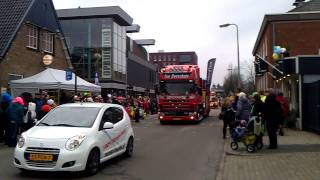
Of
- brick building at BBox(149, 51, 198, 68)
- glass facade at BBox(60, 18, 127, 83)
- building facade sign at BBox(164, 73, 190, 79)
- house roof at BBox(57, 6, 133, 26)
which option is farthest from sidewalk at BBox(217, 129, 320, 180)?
brick building at BBox(149, 51, 198, 68)

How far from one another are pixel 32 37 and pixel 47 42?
2.05m


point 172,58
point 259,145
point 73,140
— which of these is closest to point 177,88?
point 259,145

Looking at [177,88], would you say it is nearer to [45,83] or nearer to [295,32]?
[45,83]

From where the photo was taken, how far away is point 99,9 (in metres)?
55.8

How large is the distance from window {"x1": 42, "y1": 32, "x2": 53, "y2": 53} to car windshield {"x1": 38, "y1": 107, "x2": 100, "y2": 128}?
19498 millimetres

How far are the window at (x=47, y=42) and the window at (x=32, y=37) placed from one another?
886 mm

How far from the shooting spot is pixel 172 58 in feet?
510

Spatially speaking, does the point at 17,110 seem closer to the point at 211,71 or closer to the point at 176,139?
the point at 176,139

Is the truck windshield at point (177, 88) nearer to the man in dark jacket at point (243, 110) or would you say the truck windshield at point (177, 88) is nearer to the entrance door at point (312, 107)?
the entrance door at point (312, 107)

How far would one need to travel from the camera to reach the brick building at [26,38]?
86.7 ft

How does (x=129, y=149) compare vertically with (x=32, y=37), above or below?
below

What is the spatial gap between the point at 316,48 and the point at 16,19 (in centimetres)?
2490

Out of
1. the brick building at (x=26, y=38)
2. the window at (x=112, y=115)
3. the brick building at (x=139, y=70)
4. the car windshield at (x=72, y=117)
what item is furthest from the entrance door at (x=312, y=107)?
the brick building at (x=139, y=70)

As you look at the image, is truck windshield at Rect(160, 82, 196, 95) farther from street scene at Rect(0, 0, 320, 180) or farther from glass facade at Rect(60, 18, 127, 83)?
glass facade at Rect(60, 18, 127, 83)
